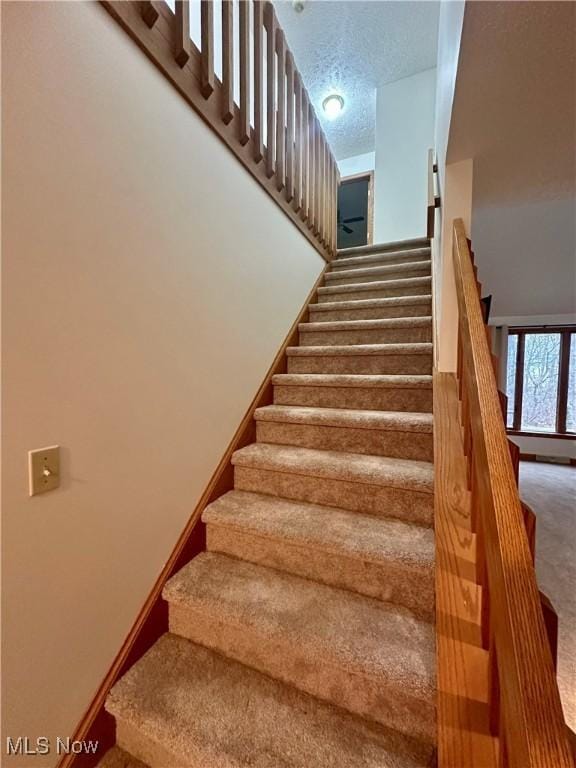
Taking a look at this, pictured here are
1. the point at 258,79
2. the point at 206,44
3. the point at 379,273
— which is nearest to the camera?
the point at 206,44

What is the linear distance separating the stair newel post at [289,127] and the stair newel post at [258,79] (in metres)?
0.37

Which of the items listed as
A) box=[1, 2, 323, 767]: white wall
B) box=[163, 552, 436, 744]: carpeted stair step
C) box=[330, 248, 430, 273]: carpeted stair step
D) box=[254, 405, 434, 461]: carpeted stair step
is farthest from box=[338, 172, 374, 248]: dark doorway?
box=[163, 552, 436, 744]: carpeted stair step

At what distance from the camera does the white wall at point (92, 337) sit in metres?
0.78

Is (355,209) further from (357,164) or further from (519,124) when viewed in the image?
(519,124)

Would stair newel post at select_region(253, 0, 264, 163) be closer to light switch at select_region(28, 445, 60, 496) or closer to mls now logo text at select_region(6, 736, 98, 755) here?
light switch at select_region(28, 445, 60, 496)

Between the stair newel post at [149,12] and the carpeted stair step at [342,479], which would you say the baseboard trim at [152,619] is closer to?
the carpeted stair step at [342,479]

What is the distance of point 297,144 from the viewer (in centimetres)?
231

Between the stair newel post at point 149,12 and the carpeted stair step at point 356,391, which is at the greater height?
the stair newel post at point 149,12

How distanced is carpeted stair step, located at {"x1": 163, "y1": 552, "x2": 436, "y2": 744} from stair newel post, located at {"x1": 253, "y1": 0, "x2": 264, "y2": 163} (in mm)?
1975

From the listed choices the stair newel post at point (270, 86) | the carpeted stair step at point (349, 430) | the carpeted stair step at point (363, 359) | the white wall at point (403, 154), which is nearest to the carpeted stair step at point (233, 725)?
the carpeted stair step at point (349, 430)

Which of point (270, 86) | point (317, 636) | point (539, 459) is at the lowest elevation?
point (539, 459)

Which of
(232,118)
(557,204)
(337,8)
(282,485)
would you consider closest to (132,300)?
Result: (282,485)

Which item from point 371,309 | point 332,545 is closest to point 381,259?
point 371,309

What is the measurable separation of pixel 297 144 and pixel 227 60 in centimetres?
92
